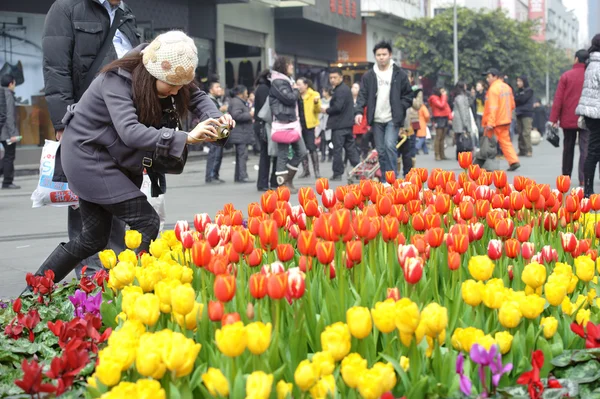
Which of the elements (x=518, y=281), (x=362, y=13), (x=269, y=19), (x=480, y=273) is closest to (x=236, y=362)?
(x=480, y=273)

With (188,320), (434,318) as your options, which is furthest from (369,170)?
(434,318)

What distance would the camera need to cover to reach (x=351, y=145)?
57.4 feet

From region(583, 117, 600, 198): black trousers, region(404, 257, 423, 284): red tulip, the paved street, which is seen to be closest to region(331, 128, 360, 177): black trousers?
the paved street

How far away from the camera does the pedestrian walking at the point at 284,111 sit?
1400 centimetres

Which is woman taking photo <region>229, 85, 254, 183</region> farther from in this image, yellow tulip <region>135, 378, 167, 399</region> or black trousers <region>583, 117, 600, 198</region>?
yellow tulip <region>135, 378, 167, 399</region>

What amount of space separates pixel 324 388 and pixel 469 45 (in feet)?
163

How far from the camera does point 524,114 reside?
77.5 ft

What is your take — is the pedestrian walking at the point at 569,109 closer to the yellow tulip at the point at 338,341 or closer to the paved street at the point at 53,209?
the paved street at the point at 53,209

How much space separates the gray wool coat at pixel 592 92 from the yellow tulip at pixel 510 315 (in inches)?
355

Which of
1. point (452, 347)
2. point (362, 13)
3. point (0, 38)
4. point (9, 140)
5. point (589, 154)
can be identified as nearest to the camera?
point (452, 347)

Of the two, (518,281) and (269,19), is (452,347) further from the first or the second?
(269,19)

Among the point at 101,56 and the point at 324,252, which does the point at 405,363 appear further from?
the point at 101,56

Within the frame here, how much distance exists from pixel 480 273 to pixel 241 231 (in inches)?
34.9

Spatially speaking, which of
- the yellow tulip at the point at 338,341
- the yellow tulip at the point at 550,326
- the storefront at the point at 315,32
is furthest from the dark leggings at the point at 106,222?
the storefront at the point at 315,32
